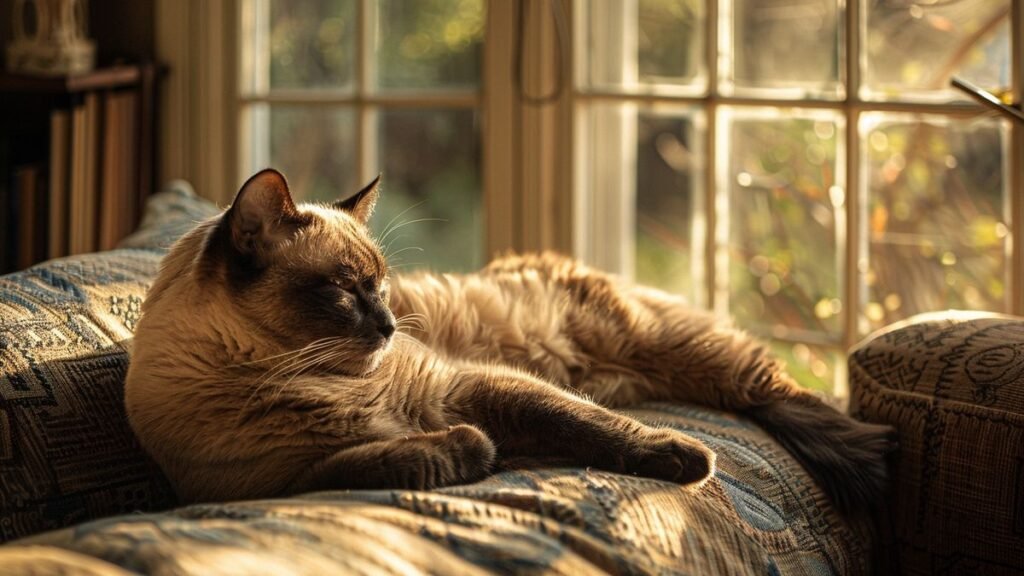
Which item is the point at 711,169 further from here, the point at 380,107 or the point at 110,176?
the point at 110,176

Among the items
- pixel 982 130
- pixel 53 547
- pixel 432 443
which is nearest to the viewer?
pixel 53 547

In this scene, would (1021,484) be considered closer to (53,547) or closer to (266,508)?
(266,508)

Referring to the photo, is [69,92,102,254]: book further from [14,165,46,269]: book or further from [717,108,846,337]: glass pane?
[717,108,846,337]: glass pane

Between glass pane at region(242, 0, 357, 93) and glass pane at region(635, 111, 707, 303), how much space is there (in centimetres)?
82

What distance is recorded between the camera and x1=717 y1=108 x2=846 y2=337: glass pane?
7.77ft

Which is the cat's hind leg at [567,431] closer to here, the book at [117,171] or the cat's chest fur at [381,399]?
the cat's chest fur at [381,399]

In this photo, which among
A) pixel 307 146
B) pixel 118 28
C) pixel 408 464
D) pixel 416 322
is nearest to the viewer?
pixel 408 464

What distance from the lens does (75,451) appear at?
1.44m

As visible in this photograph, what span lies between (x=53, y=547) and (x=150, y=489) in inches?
18.2

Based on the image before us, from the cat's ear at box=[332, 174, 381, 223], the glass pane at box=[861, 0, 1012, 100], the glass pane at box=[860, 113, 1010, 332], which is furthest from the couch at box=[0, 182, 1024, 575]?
the glass pane at box=[861, 0, 1012, 100]

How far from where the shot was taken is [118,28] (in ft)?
10.6

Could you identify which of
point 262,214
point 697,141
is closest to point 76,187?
point 697,141

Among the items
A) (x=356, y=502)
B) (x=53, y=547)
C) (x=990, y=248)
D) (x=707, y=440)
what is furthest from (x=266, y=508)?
(x=990, y=248)

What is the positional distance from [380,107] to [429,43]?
200 millimetres
